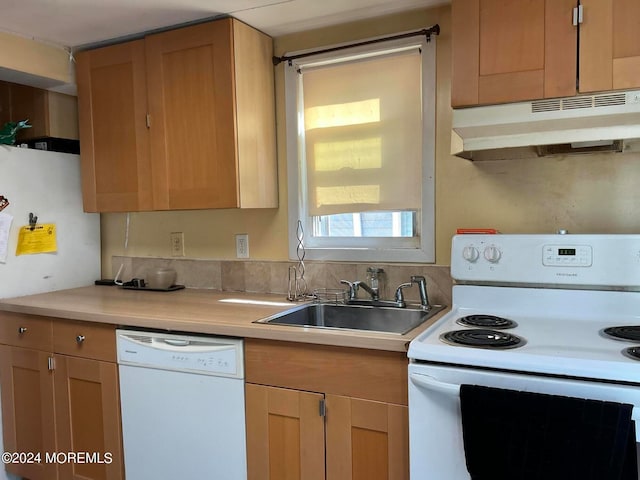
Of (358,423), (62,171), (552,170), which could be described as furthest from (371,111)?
(62,171)

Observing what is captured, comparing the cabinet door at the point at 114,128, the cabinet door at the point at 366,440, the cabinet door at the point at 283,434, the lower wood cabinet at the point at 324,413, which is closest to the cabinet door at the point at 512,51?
the lower wood cabinet at the point at 324,413

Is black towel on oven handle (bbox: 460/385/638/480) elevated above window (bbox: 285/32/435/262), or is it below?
below

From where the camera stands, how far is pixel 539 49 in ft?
5.13

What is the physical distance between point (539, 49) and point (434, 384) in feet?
3.49

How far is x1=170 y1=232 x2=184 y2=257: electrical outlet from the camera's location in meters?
2.67

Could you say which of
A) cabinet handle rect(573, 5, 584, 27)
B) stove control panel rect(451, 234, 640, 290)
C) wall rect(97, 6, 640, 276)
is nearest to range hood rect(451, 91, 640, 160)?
wall rect(97, 6, 640, 276)

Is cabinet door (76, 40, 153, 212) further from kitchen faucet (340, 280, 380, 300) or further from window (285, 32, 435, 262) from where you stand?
kitchen faucet (340, 280, 380, 300)

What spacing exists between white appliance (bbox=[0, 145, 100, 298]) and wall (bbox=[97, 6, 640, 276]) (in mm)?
797

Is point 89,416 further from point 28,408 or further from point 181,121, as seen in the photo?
point 181,121

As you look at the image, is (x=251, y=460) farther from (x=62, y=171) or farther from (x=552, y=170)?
(x=62, y=171)

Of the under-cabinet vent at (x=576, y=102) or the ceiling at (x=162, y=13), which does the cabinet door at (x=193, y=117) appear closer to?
the ceiling at (x=162, y=13)

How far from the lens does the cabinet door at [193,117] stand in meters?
2.13

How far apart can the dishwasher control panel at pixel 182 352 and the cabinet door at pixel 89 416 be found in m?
0.14

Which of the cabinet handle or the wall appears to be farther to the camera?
the wall
